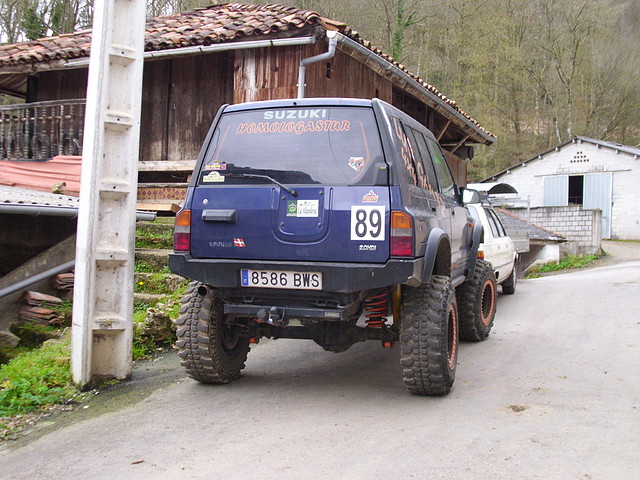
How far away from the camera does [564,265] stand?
20.1 meters

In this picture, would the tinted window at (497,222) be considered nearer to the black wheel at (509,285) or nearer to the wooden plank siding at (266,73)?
the black wheel at (509,285)

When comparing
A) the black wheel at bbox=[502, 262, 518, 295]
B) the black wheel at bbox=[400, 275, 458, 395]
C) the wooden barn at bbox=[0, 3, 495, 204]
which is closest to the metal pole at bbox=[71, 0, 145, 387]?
the black wheel at bbox=[400, 275, 458, 395]

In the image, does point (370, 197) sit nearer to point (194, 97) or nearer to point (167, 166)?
point (167, 166)

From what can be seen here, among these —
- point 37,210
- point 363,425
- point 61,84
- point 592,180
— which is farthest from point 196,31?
point 592,180

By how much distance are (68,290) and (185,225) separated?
14.8ft

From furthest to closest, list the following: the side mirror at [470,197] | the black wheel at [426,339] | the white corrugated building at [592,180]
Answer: the white corrugated building at [592,180]
the side mirror at [470,197]
the black wheel at [426,339]

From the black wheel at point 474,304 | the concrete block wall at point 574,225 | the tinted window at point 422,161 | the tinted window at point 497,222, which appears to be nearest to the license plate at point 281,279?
the tinted window at point 422,161

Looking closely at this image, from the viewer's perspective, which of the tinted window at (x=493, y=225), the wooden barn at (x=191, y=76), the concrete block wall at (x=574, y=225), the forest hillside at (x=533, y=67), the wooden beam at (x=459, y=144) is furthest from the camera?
the forest hillside at (x=533, y=67)

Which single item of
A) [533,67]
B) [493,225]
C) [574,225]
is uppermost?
[533,67]

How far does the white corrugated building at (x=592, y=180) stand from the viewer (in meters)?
28.2

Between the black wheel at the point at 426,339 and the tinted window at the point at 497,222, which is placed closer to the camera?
the black wheel at the point at 426,339

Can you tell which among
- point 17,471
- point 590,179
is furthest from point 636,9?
point 17,471

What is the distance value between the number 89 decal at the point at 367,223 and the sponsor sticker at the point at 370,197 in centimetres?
4

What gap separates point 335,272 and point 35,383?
260 centimetres
